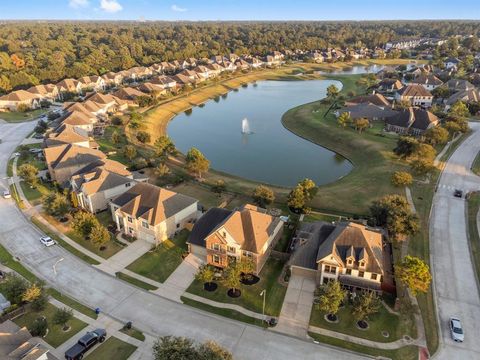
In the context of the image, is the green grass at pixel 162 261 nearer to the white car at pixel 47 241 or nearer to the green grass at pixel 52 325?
the green grass at pixel 52 325

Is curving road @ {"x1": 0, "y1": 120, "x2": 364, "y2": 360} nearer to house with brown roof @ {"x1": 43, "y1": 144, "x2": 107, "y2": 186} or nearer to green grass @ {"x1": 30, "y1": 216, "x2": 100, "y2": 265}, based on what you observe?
green grass @ {"x1": 30, "y1": 216, "x2": 100, "y2": 265}

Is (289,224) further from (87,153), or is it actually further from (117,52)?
(117,52)

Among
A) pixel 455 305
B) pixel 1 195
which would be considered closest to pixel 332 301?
pixel 455 305

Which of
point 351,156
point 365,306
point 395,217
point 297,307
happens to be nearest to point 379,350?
point 365,306

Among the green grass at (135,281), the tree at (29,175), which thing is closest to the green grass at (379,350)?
the green grass at (135,281)

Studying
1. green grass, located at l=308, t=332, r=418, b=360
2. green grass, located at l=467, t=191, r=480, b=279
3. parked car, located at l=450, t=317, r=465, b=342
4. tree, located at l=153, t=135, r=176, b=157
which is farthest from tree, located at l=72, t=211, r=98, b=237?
green grass, located at l=467, t=191, r=480, b=279

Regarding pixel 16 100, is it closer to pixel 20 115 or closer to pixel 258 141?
pixel 20 115
